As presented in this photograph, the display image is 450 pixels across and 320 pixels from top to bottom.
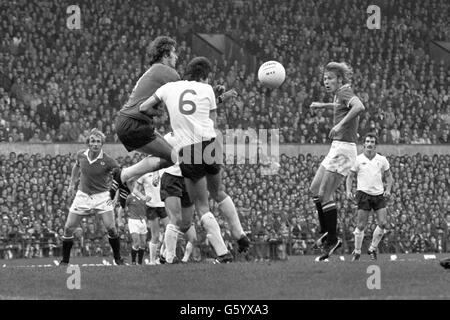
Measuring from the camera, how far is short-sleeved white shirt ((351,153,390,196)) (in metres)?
20.6

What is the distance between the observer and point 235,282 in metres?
11.4

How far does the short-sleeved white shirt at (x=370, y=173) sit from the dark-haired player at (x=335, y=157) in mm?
4898

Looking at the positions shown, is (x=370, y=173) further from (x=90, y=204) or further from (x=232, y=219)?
(x=232, y=219)

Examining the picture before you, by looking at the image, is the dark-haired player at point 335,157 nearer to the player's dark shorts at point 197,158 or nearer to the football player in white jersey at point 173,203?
the football player in white jersey at point 173,203

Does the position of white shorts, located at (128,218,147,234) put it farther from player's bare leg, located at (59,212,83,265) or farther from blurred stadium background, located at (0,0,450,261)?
blurred stadium background, located at (0,0,450,261)

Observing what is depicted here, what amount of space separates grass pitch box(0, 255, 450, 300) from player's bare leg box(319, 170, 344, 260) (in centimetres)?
163

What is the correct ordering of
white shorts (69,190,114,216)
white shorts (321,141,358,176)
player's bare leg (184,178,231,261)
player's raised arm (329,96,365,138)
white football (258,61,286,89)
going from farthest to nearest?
white shorts (69,190,114,216) < white shorts (321,141,358,176) < player's raised arm (329,96,365,138) < white football (258,61,286,89) < player's bare leg (184,178,231,261)

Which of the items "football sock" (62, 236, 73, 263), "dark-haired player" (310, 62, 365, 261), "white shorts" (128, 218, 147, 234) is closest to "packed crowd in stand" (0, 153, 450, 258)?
"white shorts" (128, 218, 147, 234)

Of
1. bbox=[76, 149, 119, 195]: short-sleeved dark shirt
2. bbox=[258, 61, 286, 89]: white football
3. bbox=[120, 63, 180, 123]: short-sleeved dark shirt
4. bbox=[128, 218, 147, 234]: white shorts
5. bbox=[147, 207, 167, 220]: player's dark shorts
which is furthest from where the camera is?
bbox=[128, 218, 147, 234]: white shorts

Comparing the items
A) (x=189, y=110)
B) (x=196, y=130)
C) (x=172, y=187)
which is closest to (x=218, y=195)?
(x=196, y=130)

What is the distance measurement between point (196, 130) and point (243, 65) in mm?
24525

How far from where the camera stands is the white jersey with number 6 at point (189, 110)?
12.7 m

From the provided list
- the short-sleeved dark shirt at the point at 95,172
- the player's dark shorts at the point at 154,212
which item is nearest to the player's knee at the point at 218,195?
the short-sleeved dark shirt at the point at 95,172

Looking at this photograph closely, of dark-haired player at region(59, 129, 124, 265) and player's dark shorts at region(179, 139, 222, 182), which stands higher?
player's dark shorts at region(179, 139, 222, 182)
